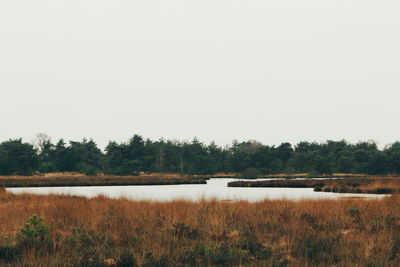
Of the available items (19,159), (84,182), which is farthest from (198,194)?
(19,159)

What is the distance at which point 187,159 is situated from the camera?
10831cm

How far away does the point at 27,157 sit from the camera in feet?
288

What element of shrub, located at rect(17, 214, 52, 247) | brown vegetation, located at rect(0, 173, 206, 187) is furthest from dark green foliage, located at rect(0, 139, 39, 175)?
shrub, located at rect(17, 214, 52, 247)

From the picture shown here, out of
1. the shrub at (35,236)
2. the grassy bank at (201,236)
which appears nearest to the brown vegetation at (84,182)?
the grassy bank at (201,236)

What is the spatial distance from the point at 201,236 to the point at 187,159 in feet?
323

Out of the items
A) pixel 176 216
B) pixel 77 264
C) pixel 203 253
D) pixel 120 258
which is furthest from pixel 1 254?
pixel 176 216

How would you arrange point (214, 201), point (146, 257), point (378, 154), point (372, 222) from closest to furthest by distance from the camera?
1. point (146, 257)
2. point (372, 222)
3. point (214, 201)
4. point (378, 154)

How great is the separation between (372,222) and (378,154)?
8352 centimetres

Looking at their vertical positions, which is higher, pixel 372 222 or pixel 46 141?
pixel 46 141

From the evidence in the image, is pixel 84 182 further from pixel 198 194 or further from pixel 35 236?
pixel 35 236

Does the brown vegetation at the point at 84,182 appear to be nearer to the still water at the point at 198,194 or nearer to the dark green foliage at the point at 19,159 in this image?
the still water at the point at 198,194

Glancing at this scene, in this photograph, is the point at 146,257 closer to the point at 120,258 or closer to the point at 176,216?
the point at 120,258

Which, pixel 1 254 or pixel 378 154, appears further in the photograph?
pixel 378 154

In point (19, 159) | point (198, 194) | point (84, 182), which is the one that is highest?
point (19, 159)
